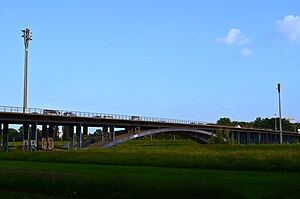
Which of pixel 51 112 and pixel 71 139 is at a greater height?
pixel 51 112

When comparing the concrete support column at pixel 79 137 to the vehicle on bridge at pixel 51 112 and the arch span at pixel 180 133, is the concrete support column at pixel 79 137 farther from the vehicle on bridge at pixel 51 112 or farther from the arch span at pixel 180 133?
the vehicle on bridge at pixel 51 112

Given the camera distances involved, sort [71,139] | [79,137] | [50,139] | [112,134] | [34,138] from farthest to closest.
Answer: [112,134]
[79,137]
[71,139]
[50,139]
[34,138]

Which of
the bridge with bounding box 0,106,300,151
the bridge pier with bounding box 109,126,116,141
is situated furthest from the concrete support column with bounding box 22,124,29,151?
the bridge pier with bounding box 109,126,116,141

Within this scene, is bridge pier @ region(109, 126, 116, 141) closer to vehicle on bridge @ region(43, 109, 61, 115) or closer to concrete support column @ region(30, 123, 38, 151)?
vehicle on bridge @ region(43, 109, 61, 115)

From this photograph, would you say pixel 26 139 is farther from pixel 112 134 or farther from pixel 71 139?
pixel 112 134

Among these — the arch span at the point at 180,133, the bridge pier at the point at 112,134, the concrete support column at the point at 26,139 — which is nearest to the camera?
the concrete support column at the point at 26,139

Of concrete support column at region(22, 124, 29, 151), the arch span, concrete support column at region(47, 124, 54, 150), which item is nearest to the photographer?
concrete support column at region(22, 124, 29, 151)

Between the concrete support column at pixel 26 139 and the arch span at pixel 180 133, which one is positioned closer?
the concrete support column at pixel 26 139

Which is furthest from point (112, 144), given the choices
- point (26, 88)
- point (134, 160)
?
point (134, 160)

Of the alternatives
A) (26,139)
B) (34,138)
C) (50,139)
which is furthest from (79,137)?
(26,139)

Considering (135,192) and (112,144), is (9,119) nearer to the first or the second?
(112,144)

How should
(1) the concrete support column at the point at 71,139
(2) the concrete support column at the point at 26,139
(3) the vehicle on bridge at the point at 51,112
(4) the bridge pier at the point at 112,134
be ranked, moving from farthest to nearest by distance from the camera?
(4) the bridge pier at the point at 112,134, (1) the concrete support column at the point at 71,139, (3) the vehicle on bridge at the point at 51,112, (2) the concrete support column at the point at 26,139

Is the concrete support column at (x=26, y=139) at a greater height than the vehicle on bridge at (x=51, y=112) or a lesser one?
lesser

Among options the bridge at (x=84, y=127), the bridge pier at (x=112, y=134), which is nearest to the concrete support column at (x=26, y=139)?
the bridge at (x=84, y=127)
